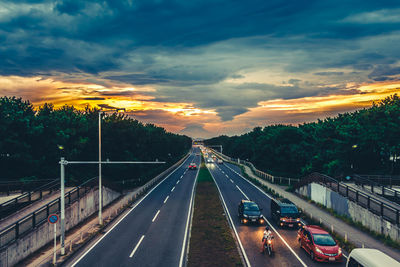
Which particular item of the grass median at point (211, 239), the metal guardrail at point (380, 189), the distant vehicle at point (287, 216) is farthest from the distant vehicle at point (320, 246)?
the metal guardrail at point (380, 189)

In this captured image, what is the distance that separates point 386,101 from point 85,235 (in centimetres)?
5563

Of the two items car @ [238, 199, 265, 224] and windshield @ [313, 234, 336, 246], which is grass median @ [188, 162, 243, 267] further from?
windshield @ [313, 234, 336, 246]

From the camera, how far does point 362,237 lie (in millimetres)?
22703

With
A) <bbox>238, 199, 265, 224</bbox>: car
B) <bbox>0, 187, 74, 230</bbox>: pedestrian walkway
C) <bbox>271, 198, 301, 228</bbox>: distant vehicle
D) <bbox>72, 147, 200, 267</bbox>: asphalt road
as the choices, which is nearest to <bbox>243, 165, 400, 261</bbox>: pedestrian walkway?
<bbox>271, 198, 301, 228</bbox>: distant vehicle

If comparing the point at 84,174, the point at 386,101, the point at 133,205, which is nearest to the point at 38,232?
the point at 133,205

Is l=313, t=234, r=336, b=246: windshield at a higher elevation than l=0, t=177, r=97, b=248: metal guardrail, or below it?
below

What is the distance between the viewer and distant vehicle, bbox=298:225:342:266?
58.2 ft

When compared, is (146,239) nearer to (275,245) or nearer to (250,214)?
(275,245)

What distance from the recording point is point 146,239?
2253cm

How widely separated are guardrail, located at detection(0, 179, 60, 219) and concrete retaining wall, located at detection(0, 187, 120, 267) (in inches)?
137

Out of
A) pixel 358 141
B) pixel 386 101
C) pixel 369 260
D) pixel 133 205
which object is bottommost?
pixel 133 205

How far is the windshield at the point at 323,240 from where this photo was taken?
60.4ft

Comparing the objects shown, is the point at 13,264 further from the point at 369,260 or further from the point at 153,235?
the point at 369,260

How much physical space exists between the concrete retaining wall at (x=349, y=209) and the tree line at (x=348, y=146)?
13505 millimetres
